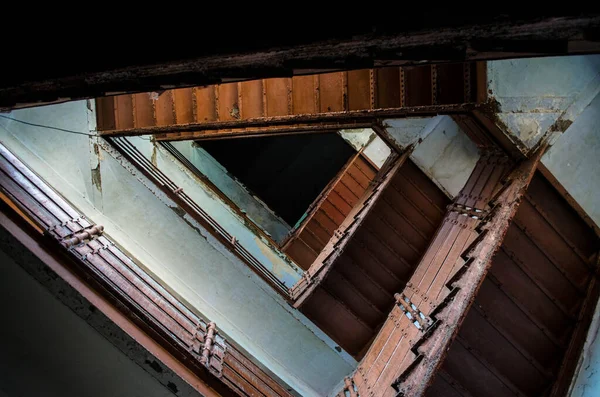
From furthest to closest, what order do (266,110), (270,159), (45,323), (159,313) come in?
1. (270,159)
2. (266,110)
3. (159,313)
4. (45,323)

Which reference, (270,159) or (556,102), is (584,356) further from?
(270,159)

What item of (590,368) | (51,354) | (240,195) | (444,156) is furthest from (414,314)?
(240,195)

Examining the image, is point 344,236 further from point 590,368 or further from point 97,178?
point 97,178

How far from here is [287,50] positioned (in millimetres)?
2682

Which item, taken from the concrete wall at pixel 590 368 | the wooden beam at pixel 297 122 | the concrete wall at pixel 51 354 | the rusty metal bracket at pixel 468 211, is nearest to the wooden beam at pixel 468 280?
the rusty metal bracket at pixel 468 211

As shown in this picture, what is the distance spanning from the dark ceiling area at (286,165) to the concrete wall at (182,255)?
556cm

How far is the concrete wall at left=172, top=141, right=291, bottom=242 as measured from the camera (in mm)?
13484

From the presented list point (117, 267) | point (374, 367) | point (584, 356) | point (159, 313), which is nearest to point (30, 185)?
point (117, 267)

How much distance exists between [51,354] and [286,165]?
35.2ft

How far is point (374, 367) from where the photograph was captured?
770cm

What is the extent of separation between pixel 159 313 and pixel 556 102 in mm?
6092

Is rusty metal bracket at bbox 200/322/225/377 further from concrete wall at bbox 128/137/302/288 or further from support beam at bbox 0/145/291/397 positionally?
concrete wall at bbox 128/137/302/288

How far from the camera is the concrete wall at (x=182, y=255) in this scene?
27.6 ft

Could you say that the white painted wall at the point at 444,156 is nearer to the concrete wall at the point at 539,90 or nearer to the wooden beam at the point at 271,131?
the wooden beam at the point at 271,131
